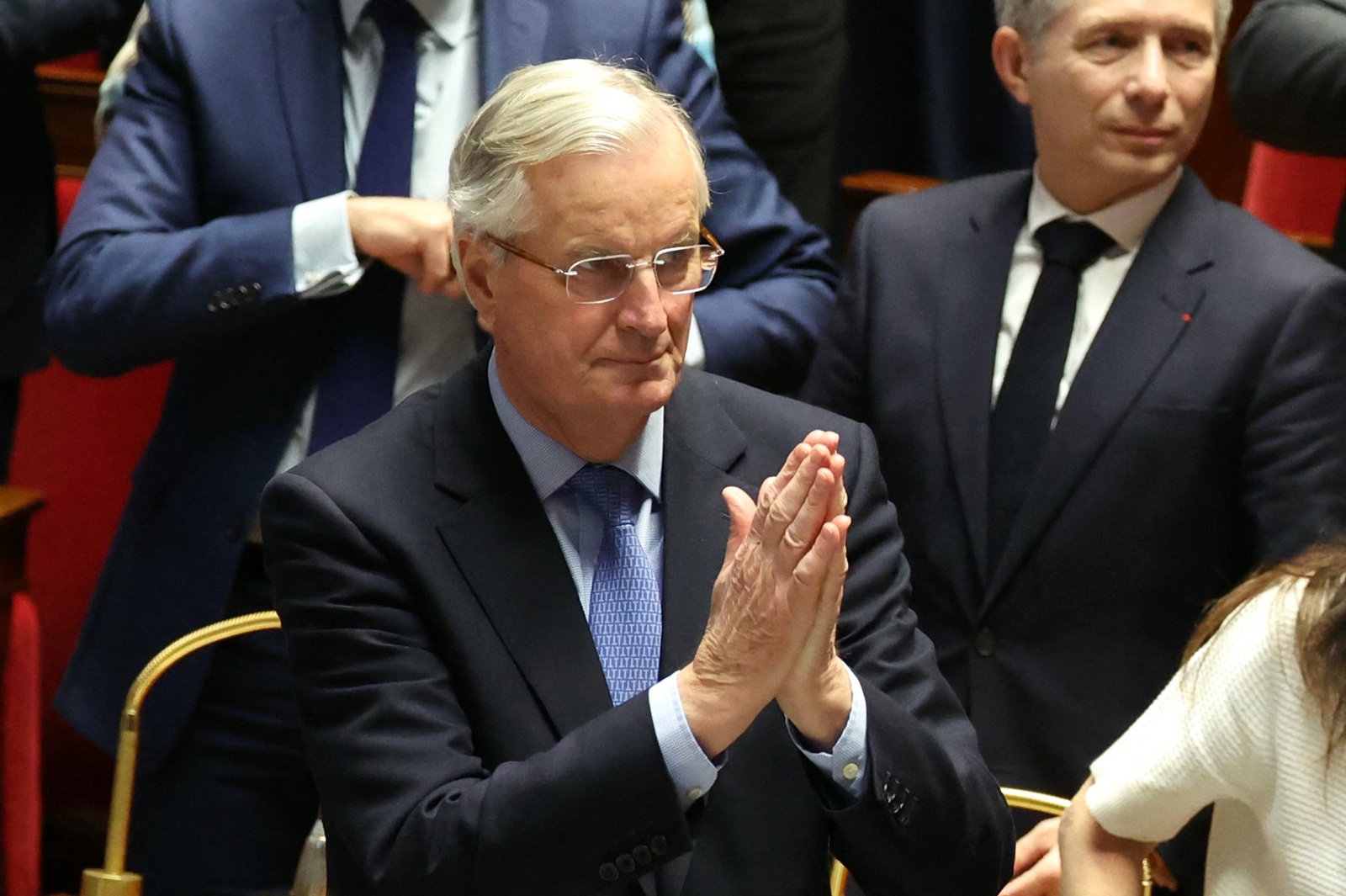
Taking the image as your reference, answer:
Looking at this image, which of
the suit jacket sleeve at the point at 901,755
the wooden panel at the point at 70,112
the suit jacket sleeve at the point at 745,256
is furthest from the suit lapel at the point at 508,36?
the wooden panel at the point at 70,112

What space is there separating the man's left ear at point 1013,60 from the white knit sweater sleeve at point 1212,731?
0.92m

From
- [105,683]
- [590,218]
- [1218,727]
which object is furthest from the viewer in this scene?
[105,683]

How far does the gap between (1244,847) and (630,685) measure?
2.14 ft

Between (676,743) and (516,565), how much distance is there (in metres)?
0.28

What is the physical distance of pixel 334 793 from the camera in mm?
1761

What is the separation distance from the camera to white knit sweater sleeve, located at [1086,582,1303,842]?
186 cm

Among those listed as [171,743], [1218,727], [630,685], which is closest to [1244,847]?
[1218,727]

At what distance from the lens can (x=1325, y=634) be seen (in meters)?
1.81

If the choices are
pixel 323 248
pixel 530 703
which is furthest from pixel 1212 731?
pixel 323 248

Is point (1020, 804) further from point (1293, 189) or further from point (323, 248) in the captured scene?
point (1293, 189)

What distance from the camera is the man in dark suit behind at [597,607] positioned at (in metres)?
1.63

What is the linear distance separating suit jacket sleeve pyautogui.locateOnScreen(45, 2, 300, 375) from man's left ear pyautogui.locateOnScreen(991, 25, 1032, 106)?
3.19 feet

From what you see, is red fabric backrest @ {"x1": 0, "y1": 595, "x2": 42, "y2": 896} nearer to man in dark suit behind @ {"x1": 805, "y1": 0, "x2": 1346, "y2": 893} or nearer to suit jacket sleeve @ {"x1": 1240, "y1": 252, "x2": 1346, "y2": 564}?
man in dark suit behind @ {"x1": 805, "y1": 0, "x2": 1346, "y2": 893}

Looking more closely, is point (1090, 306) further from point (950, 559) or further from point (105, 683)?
point (105, 683)
